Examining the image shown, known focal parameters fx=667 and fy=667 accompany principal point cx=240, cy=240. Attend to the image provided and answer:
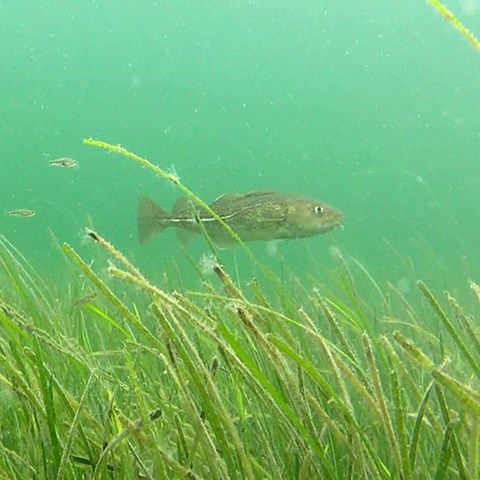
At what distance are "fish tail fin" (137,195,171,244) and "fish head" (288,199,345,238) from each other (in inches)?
49.0

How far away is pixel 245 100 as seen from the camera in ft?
407

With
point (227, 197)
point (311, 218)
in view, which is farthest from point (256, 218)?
point (311, 218)

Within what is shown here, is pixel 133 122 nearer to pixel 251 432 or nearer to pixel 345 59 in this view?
pixel 345 59

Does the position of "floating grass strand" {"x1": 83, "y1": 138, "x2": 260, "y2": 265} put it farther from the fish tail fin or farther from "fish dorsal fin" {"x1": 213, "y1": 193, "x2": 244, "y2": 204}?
the fish tail fin

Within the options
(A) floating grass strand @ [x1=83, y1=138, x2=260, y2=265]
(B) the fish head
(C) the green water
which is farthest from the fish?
(C) the green water

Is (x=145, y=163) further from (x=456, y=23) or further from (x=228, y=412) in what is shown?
(x=456, y=23)

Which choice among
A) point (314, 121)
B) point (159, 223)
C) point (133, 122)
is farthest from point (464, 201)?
point (159, 223)

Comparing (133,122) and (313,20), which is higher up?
(313,20)

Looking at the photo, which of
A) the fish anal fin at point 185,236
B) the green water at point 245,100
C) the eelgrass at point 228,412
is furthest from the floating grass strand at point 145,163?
the green water at point 245,100

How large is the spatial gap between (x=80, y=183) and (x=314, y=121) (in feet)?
155

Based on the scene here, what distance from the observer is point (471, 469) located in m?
1.06

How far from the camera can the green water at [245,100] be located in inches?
4237

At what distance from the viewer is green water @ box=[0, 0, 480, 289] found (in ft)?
353

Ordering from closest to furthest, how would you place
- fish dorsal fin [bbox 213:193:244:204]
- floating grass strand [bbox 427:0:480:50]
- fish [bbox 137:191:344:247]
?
floating grass strand [bbox 427:0:480:50], fish dorsal fin [bbox 213:193:244:204], fish [bbox 137:191:344:247]
